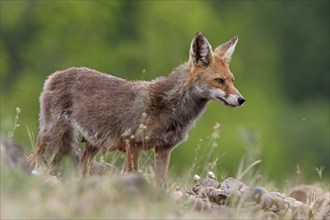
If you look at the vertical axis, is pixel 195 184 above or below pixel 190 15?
below

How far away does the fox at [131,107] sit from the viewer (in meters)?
13.4

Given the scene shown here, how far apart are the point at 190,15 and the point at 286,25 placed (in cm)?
926

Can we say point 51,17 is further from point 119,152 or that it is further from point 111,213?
point 111,213

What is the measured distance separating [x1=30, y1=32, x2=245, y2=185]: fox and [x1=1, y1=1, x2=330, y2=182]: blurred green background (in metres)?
25.9

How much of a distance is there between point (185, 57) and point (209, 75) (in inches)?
1285

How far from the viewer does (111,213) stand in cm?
925

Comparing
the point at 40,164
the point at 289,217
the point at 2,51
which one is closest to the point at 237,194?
the point at 289,217

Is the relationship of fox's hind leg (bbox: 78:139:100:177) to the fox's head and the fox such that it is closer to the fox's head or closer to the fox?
the fox

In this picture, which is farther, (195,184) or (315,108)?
(315,108)

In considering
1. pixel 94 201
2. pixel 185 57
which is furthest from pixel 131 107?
pixel 185 57

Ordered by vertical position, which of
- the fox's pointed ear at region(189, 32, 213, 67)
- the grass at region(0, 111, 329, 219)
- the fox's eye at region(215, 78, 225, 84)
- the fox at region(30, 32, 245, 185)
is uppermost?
the fox's pointed ear at region(189, 32, 213, 67)

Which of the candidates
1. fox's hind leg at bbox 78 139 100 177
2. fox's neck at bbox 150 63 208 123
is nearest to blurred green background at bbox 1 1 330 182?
fox's hind leg at bbox 78 139 100 177

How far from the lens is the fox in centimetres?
1339

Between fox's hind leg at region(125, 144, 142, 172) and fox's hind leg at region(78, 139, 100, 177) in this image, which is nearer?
fox's hind leg at region(125, 144, 142, 172)
